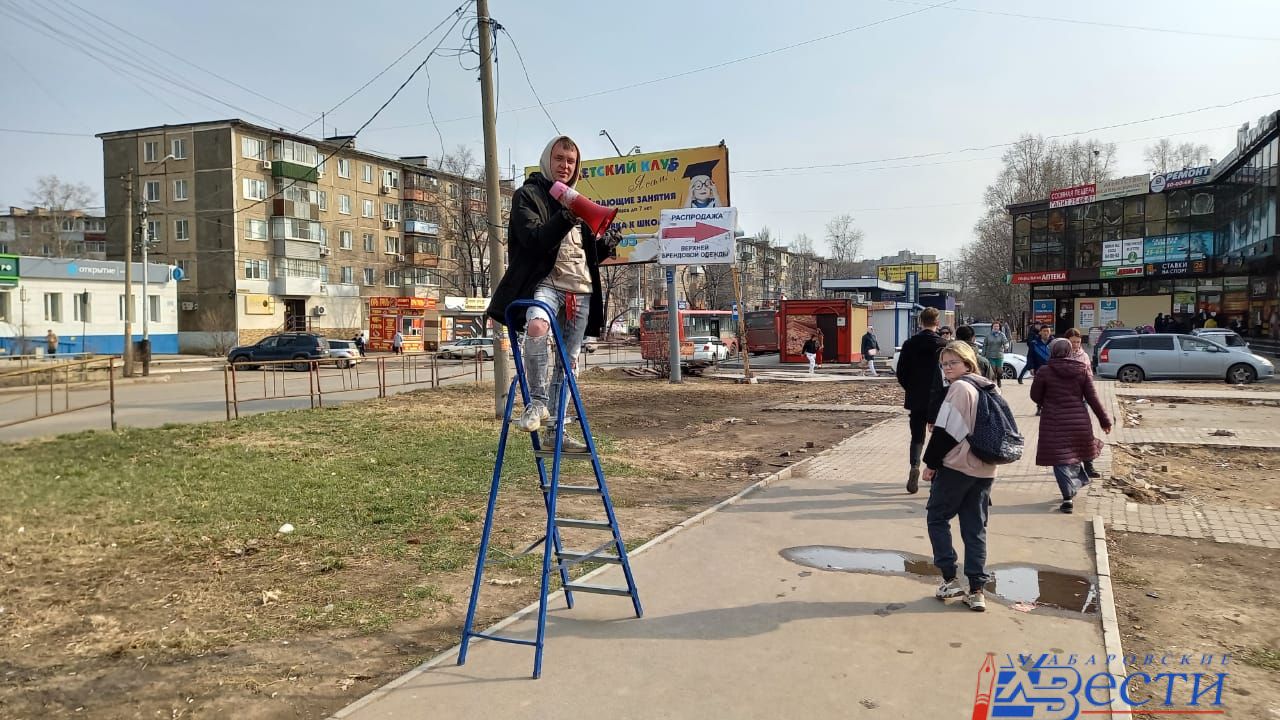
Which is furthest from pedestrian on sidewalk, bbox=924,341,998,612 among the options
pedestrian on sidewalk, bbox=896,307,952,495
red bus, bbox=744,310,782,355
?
red bus, bbox=744,310,782,355

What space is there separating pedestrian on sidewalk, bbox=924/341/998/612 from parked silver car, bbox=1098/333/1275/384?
76.7 ft

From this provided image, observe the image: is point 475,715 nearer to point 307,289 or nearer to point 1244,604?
point 1244,604

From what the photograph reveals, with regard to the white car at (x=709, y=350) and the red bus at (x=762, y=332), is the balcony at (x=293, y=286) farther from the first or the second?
the white car at (x=709, y=350)

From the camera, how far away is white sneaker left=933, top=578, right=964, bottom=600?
479cm

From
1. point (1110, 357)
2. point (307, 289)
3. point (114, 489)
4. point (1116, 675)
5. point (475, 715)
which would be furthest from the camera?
point (307, 289)

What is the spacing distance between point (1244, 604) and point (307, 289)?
60145 mm

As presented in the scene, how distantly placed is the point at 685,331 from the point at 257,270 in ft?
109

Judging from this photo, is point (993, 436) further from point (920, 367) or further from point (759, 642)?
point (920, 367)

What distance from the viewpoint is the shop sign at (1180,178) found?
49.2 meters

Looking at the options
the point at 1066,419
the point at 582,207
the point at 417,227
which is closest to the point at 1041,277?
the point at 417,227

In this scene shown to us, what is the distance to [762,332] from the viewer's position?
154ft

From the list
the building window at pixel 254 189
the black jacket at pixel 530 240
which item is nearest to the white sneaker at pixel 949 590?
the black jacket at pixel 530 240

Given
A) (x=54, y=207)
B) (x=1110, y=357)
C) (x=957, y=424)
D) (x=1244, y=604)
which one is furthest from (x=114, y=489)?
(x=54, y=207)

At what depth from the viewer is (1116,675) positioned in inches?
147
